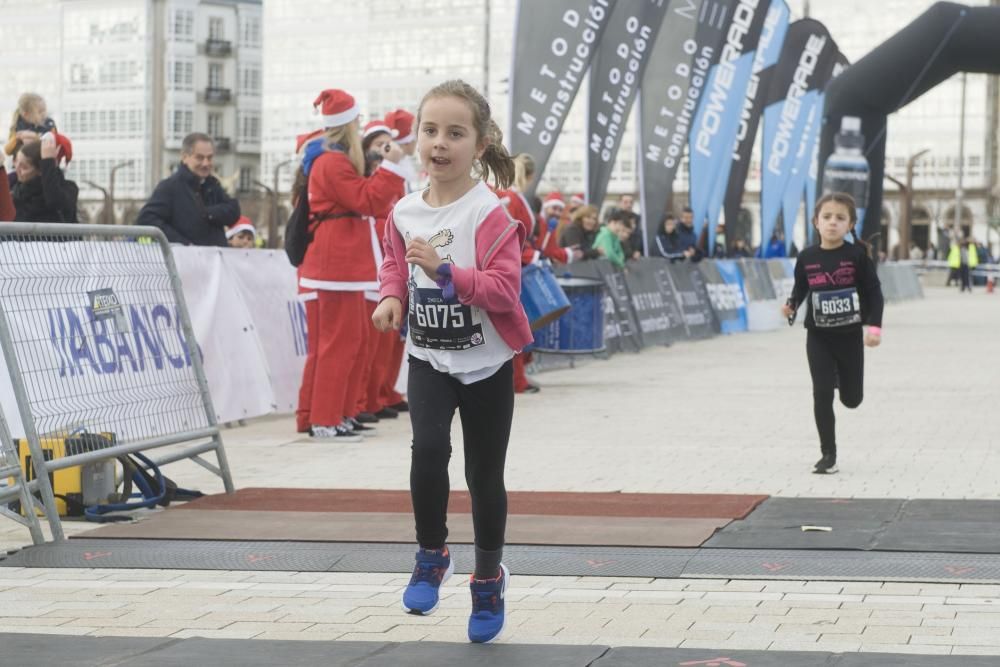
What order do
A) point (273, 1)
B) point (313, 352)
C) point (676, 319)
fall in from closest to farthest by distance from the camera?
point (313, 352) → point (676, 319) → point (273, 1)

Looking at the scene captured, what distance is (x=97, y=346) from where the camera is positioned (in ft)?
28.2

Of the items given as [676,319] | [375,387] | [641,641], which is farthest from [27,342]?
[676,319]

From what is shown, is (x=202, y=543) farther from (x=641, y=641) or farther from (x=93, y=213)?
(x=93, y=213)

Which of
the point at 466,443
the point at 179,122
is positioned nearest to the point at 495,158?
the point at 466,443

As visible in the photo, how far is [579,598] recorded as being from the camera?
6.34 m

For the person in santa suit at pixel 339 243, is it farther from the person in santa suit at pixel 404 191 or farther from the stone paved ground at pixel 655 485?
the stone paved ground at pixel 655 485

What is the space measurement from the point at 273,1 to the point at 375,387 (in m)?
105

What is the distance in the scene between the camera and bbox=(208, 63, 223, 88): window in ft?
413

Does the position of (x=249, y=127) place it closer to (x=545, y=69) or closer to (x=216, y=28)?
(x=216, y=28)

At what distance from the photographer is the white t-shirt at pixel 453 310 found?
5.62 m

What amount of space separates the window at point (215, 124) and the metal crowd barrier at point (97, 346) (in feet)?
391

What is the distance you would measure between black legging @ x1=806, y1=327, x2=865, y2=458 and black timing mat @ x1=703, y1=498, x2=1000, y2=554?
5.04 feet

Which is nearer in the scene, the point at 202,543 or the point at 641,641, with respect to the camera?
the point at 641,641

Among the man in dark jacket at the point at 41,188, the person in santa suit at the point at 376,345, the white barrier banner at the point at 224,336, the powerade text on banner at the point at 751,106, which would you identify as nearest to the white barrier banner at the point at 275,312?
the white barrier banner at the point at 224,336
